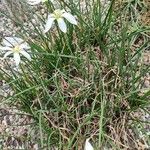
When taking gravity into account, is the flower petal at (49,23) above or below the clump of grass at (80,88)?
above

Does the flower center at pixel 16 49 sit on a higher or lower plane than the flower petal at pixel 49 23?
lower

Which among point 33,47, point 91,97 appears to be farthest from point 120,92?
point 33,47

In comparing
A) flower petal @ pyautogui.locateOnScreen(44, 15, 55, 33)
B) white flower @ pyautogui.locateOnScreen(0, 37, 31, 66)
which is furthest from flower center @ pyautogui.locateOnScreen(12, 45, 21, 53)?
flower petal @ pyautogui.locateOnScreen(44, 15, 55, 33)

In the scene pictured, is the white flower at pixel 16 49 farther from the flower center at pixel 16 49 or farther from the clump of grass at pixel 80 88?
the clump of grass at pixel 80 88

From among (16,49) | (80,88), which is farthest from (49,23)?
(80,88)

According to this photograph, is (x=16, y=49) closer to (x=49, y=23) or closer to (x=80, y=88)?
(x=49, y=23)

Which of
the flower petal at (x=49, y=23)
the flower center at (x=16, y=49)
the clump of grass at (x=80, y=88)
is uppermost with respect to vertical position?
the flower petal at (x=49, y=23)

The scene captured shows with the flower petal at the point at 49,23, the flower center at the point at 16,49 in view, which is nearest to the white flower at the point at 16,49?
the flower center at the point at 16,49

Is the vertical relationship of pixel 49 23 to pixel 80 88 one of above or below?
above

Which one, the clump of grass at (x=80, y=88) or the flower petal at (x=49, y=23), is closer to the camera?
the flower petal at (x=49, y=23)

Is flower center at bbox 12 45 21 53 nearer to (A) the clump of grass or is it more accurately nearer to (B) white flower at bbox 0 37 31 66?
(B) white flower at bbox 0 37 31 66
